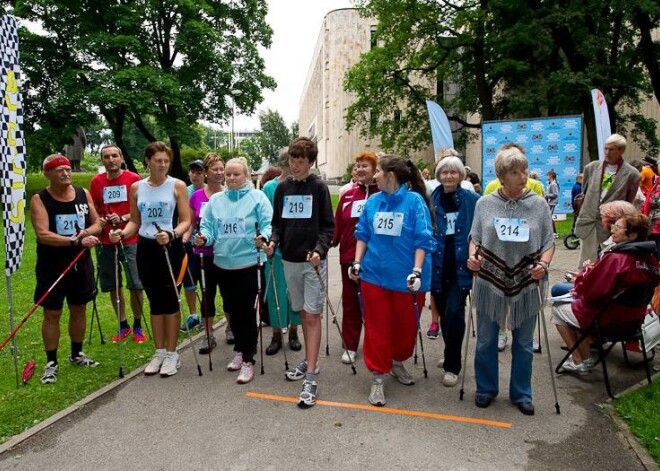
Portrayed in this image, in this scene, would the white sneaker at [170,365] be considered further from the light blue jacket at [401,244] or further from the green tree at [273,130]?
the green tree at [273,130]

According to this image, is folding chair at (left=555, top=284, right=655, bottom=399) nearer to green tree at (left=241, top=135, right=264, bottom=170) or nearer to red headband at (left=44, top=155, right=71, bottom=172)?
red headband at (left=44, top=155, right=71, bottom=172)

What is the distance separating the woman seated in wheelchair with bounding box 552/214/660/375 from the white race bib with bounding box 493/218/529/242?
98 centimetres

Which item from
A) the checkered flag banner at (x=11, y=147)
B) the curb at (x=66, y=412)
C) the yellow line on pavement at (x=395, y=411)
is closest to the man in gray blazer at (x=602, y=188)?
the yellow line on pavement at (x=395, y=411)

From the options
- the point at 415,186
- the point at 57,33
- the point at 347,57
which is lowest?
the point at 415,186

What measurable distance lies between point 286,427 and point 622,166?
4823 mm

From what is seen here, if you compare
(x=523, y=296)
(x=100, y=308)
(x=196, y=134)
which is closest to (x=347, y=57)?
(x=196, y=134)

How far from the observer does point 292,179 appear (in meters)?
4.53

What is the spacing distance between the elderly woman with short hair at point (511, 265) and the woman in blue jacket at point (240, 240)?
190 cm

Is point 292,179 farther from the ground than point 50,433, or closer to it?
farther from the ground

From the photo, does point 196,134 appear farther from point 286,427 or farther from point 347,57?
point 347,57

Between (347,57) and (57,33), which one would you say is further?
(347,57)

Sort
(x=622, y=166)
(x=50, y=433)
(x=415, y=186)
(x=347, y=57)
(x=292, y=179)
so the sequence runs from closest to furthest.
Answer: (x=50, y=433)
(x=415, y=186)
(x=292, y=179)
(x=622, y=166)
(x=347, y=57)

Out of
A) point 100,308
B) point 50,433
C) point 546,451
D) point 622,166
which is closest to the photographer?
point 546,451

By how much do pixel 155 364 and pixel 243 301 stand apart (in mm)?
1120
